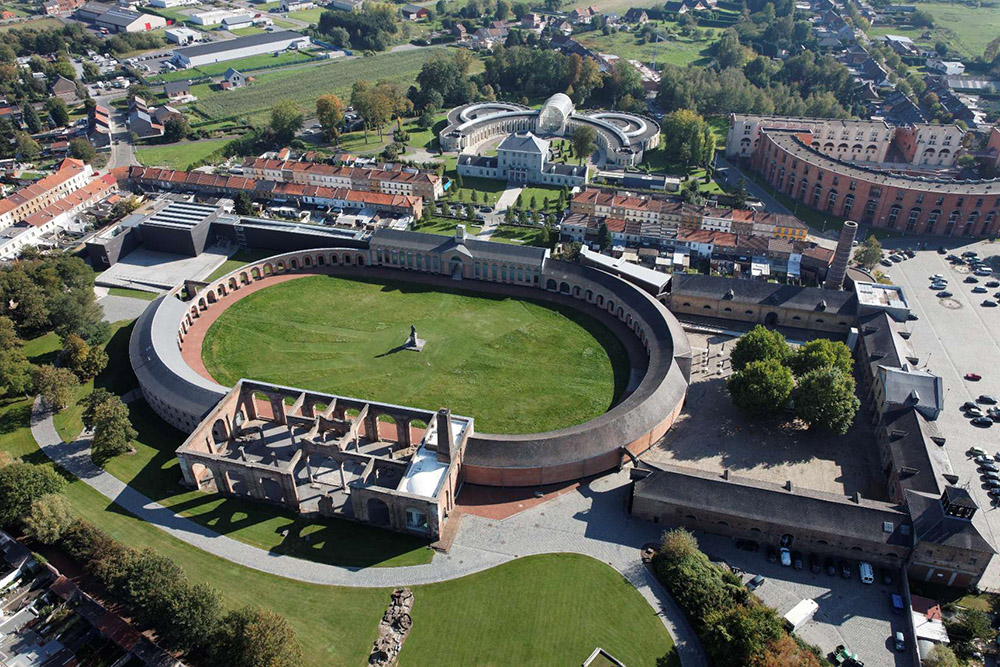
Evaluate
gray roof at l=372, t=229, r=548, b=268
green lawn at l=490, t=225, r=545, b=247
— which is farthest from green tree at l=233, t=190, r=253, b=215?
green lawn at l=490, t=225, r=545, b=247

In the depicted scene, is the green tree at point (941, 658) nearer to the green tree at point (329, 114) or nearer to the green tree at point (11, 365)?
the green tree at point (11, 365)

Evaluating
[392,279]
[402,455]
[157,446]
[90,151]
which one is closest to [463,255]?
[392,279]

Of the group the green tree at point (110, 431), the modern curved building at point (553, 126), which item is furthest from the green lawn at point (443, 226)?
the green tree at point (110, 431)

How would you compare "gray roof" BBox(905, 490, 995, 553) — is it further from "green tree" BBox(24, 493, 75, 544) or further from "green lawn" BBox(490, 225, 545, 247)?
"green tree" BBox(24, 493, 75, 544)

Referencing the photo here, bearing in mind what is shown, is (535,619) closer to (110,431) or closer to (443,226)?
(110,431)

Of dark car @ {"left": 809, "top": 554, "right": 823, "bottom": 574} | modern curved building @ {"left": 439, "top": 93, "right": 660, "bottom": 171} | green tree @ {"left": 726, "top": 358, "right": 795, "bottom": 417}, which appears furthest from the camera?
modern curved building @ {"left": 439, "top": 93, "right": 660, "bottom": 171}

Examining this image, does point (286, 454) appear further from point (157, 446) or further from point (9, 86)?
point (9, 86)
